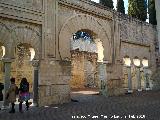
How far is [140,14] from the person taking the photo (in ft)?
63.4

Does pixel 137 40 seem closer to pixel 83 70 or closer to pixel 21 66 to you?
pixel 21 66

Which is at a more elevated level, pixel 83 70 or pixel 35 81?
pixel 83 70

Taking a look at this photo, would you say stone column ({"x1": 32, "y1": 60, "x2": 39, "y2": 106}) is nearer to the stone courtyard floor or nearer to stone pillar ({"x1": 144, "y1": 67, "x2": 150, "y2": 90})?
the stone courtyard floor

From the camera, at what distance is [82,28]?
40.1 feet

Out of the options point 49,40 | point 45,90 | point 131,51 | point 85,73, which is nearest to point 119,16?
point 131,51

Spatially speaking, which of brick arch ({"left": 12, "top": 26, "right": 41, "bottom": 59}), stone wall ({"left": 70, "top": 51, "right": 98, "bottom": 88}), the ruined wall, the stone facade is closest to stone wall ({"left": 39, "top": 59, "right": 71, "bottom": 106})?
the stone facade

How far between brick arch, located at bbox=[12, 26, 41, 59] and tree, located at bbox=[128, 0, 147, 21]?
11.3 meters

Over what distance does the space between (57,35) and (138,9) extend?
1060 cm

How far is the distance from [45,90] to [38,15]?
3123 millimetres

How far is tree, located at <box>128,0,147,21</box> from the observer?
762 inches

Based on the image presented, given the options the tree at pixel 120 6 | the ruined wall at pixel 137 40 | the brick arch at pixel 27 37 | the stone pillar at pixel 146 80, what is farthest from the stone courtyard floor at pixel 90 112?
the tree at pixel 120 6

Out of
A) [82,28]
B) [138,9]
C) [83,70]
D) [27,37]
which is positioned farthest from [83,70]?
[27,37]

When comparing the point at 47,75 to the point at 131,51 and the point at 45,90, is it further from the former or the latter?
the point at 131,51

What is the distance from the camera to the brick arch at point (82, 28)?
36.7 ft
